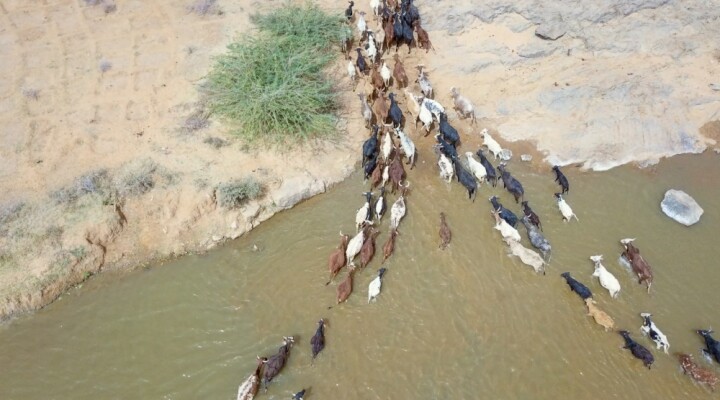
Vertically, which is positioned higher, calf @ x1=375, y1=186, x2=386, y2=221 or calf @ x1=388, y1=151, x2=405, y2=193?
calf @ x1=388, y1=151, x2=405, y2=193

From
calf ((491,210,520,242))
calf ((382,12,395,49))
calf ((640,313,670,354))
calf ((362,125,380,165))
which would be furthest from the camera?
calf ((382,12,395,49))

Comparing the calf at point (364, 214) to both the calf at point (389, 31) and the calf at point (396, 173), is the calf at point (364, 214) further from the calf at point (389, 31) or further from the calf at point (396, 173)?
the calf at point (389, 31)

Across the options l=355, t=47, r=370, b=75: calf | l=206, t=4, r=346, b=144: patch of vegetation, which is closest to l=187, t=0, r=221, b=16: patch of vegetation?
l=206, t=4, r=346, b=144: patch of vegetation

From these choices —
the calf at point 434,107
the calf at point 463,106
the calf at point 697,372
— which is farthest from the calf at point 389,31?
the calf at point 697,372

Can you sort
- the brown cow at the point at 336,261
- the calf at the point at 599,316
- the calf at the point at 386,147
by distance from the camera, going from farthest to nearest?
the calf at the point at 386,147 → the brown cow at the point at 336,261 → the calf at the point at 599,316

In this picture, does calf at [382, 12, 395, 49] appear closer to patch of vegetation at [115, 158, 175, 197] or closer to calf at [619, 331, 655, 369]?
patch of vegetation at [115, 158, 175, 197]

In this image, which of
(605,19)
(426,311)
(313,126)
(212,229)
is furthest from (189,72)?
(605,19)

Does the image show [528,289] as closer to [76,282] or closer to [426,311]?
[426,311]
